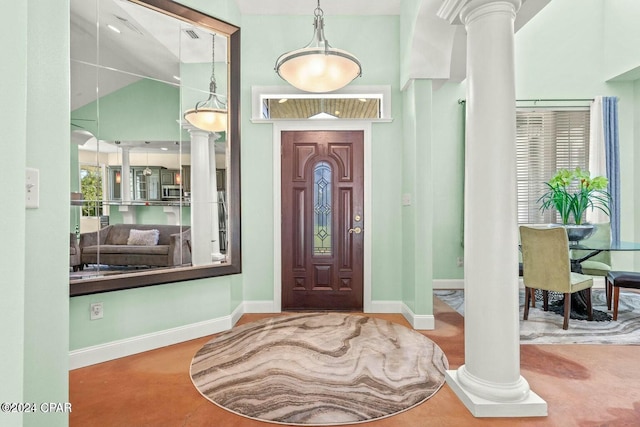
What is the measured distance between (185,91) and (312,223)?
6.41ft

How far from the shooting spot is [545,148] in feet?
16.5

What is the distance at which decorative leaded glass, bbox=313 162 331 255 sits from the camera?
3906 millimetres

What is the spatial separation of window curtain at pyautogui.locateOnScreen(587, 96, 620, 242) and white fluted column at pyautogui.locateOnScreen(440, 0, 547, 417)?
4.19m

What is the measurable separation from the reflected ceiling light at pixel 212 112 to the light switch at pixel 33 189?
224 centimetres

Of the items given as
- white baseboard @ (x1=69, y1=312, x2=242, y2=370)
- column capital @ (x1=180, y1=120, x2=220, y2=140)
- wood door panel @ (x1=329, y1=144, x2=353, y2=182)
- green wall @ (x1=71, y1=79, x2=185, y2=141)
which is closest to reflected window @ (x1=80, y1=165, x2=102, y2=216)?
green wall @ (x1=71, y1=79, x2=185, y2=141)

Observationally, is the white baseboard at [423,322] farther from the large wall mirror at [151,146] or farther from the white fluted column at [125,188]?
the white fluted column at [125,188]

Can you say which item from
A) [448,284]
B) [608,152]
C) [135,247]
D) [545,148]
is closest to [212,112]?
[135,247]

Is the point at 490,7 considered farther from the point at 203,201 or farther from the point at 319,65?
the point at 203,201

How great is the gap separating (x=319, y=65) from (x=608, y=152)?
5023 millimetres

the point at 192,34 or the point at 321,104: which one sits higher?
the point at 192,34

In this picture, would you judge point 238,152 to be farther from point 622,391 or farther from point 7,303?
point 622,391

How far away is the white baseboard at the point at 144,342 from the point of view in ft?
8.46

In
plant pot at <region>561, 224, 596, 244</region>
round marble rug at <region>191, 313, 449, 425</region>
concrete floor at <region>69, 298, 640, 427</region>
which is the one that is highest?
plant pot at <region>561, 224, 596, 244</region>

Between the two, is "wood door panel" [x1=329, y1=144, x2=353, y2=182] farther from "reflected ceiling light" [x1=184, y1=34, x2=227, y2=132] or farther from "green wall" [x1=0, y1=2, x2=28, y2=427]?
"green wall" [x1=0, y1=2, x2=28, y2=427]
